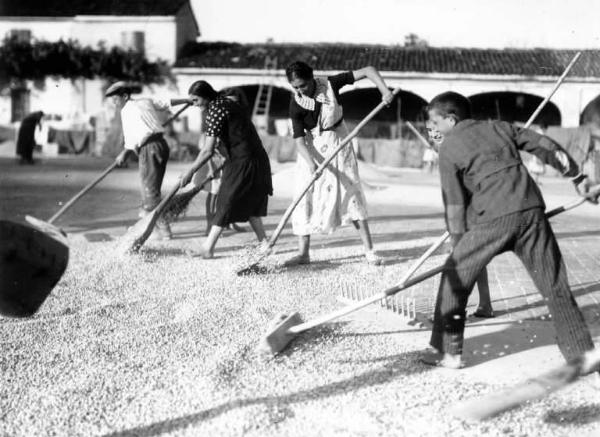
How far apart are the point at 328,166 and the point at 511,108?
90.8ft

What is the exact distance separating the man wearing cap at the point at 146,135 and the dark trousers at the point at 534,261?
472cm

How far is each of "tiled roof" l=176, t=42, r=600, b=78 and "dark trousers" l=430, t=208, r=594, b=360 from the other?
26511 millimetres

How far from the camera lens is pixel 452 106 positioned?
163 inches

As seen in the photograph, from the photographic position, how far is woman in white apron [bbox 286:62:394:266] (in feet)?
22.1

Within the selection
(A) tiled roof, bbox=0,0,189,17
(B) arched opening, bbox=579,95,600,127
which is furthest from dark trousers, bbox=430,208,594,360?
(A) tiled roof, bbox=0,0,189,17

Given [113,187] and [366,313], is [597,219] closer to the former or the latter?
[366,313]

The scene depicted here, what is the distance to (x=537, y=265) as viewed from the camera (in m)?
3.85

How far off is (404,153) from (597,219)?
48.5ft

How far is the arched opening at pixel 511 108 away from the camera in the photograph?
32250mm

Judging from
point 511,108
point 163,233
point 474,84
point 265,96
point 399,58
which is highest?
point 399,58

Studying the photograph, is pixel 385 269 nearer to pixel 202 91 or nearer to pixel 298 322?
pixel 202 91

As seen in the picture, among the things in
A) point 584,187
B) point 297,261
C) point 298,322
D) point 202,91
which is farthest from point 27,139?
point 584,187

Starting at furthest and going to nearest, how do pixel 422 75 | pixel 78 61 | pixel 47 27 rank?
1. pixel 47 27
2. pixel 78 61
3. pixel 422 75

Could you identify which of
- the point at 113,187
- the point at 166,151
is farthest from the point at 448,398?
the point at 113,187
